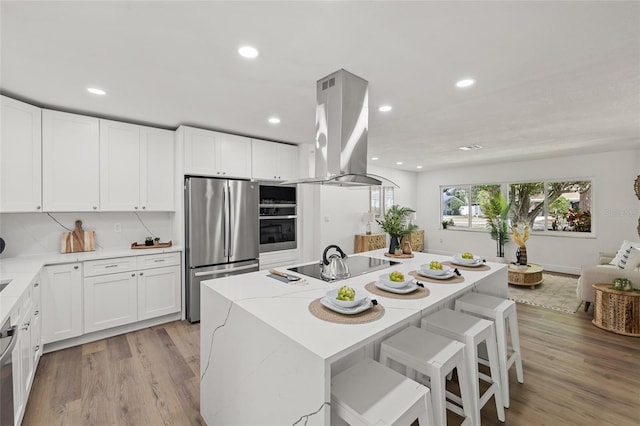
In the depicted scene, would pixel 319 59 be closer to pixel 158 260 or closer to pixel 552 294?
pixel 158 260

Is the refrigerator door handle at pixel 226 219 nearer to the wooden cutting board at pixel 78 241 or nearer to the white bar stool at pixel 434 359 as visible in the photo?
the wooden cutting board at pixel 78 241

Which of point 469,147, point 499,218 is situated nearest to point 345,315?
point 469,147

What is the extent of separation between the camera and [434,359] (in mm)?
1520

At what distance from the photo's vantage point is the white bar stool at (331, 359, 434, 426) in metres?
1.14

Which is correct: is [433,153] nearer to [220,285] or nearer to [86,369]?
[220,285]

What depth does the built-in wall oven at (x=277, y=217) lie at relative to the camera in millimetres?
4172

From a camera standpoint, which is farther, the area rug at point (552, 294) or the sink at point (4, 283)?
the area rug at point (552, 294)

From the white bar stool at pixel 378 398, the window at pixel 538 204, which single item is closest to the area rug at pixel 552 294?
the window at pixel 538 204

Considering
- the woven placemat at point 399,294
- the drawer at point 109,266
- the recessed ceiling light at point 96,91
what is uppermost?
the recessed ceiling light at point 96,91

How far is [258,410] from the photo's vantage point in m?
1.38

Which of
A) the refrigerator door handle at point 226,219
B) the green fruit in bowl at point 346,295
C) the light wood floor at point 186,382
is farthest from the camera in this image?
the refrigerator door handle at point 226,219

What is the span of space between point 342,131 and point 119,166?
271cm

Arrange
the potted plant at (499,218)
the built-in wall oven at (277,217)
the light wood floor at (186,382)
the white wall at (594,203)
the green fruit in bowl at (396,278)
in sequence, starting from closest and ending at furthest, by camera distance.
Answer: the green fruit in bowl at (396,278) < the light wood floor at (186,382) < the built-in wall oven at (277,217) < the white wall at (594,203) < the potted plant at (499,218)

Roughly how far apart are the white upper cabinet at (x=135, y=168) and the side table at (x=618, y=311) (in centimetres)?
522
